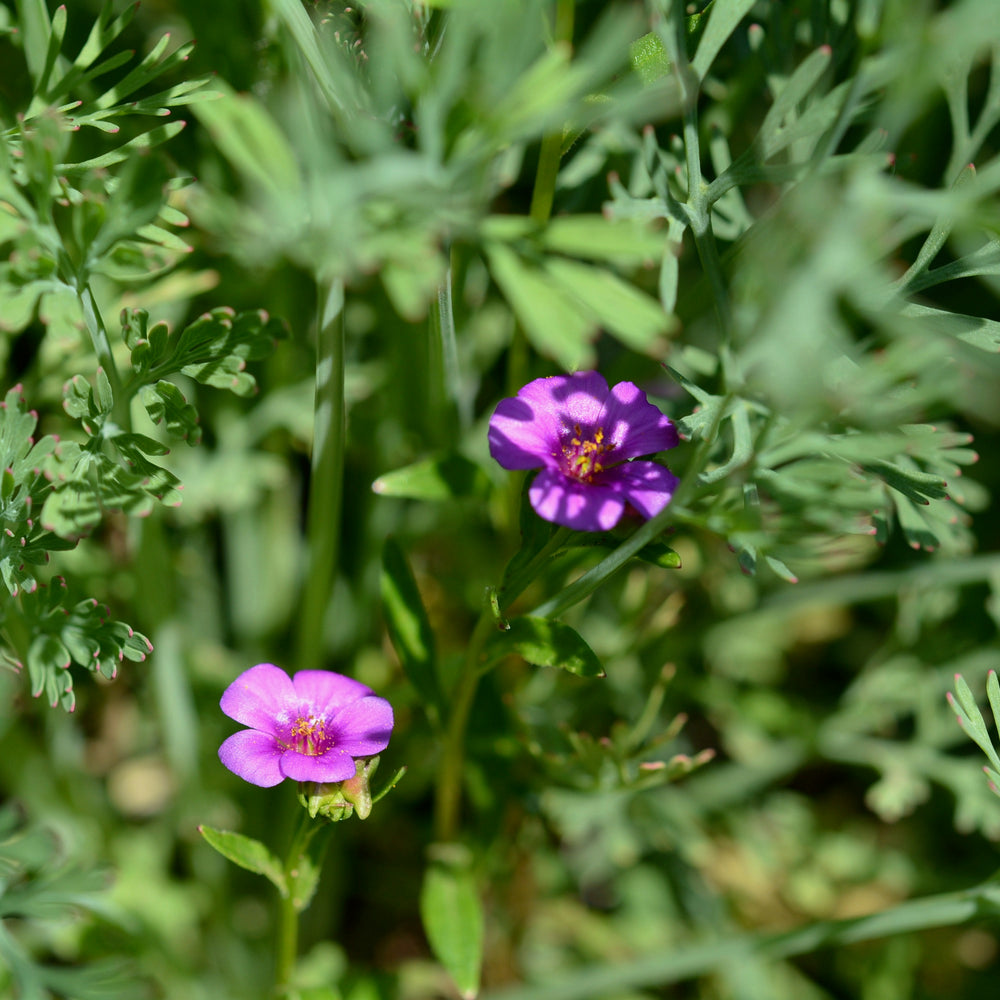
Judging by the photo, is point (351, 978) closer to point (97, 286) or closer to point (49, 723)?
point (49, 723)

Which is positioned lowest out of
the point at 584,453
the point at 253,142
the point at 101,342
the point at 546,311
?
the point at 584,453

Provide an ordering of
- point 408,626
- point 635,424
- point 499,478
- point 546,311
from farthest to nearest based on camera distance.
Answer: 1. point 499,478
2. point 408,626
3. point 635,424
4. point 546,311

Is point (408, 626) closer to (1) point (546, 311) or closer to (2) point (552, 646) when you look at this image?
(2) point (552, 646)

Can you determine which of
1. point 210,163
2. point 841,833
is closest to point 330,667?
point 210,163

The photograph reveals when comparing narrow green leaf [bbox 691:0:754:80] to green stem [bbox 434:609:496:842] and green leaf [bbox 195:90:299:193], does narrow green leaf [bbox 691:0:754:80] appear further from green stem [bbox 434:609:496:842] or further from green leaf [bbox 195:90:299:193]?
green stem [bbox 434:609:496:842]

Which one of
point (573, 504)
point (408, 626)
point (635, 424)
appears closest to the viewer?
point (573, 504)

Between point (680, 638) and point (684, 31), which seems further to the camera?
point (680, 638)

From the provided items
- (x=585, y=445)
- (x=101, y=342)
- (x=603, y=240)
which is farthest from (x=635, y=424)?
(x=101, y=342)
